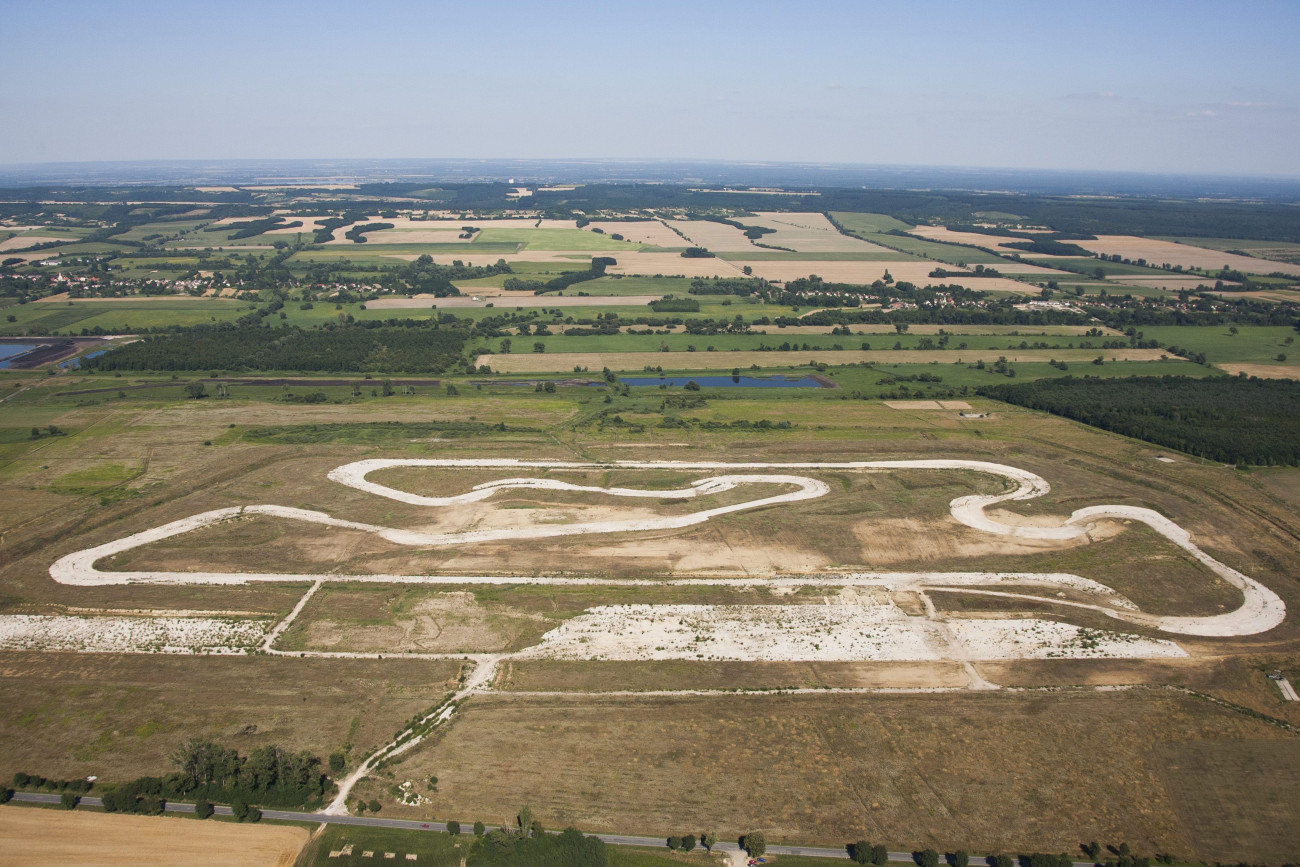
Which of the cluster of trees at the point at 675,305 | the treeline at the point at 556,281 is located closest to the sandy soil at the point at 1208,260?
the cluster of trees at the point at 675,305

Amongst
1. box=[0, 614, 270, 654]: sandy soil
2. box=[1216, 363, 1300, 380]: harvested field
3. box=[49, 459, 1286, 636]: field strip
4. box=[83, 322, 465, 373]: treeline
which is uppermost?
box=[1216, 363, 1300, 380]: harvested field

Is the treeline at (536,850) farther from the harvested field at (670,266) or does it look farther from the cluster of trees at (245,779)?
the harvested field at (670,266)

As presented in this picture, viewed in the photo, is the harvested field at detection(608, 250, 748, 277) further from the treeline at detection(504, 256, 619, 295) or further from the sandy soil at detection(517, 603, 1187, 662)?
the sandy soil at detection(517, 603, 1187, 662)

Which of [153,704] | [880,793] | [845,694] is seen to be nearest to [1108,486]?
[845,694]

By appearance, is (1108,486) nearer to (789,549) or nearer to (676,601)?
(789,549)

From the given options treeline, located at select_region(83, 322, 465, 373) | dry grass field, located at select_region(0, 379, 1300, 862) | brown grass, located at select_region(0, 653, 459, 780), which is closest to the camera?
dry grass field, located at select_region(0, 379, 1300, 862)

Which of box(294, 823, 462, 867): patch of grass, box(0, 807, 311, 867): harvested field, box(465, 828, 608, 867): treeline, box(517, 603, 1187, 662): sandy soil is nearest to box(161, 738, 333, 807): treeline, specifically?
box(0, 807, 311, 867): harvested field
